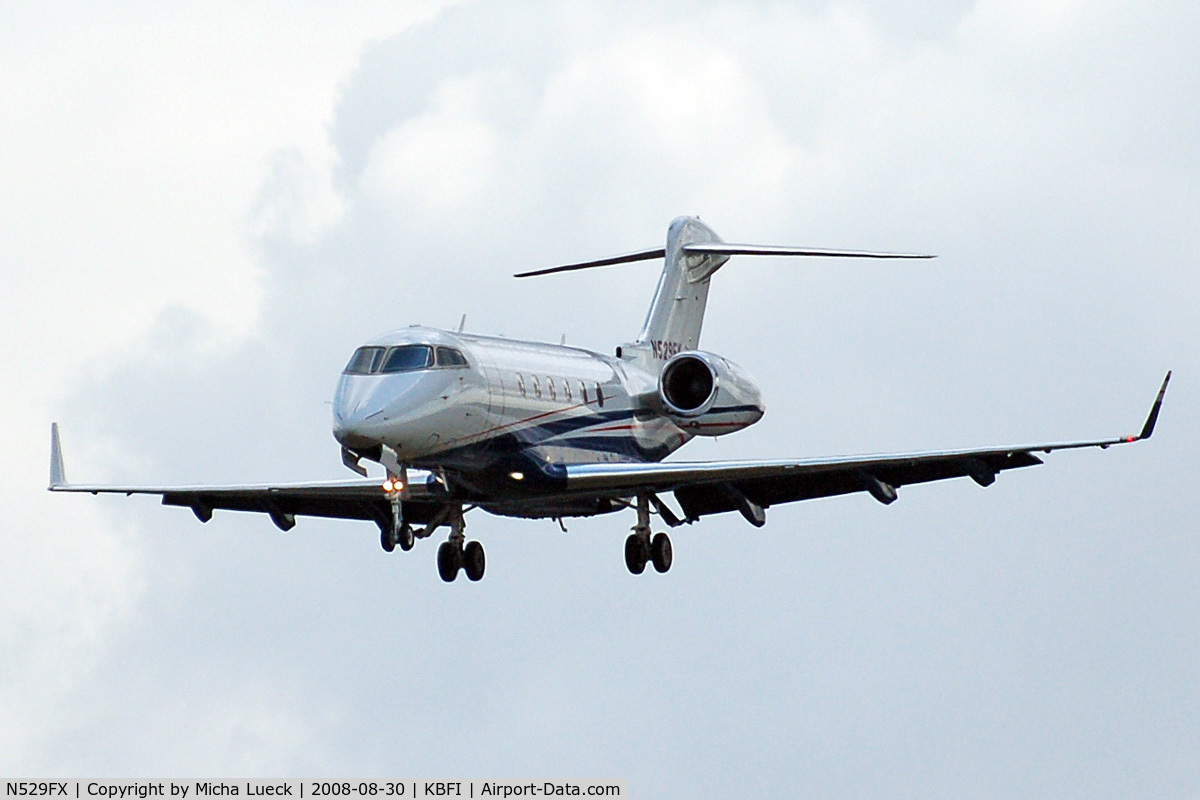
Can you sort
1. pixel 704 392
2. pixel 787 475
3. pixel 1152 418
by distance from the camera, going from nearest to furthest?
pixel 1152 418, pixel 787 475, pixel 704 392

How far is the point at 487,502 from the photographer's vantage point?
37688 mm

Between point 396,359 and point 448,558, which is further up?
point 396,359

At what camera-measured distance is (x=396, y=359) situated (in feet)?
117

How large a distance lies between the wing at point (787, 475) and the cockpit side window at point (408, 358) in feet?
9.87

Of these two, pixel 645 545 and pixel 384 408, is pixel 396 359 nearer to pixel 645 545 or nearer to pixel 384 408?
pixel 384 408

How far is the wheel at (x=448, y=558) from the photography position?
38.9m

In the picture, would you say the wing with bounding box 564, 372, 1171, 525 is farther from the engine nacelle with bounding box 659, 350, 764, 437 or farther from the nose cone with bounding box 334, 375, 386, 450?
the nose cone with bounding box 334, 375, 386, 450

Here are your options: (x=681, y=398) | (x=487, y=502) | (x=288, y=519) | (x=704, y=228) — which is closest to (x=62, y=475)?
(x=288, y=519)

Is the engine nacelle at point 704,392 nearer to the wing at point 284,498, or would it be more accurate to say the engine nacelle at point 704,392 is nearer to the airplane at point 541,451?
the airplane at point 541,451

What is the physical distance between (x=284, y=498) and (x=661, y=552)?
5800mm

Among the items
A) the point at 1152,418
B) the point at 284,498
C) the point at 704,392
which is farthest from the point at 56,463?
the point at 1152,418

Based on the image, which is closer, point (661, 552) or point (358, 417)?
point (358, 417)

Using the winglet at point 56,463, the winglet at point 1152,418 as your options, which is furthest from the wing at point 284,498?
the winglet at point 1152,418

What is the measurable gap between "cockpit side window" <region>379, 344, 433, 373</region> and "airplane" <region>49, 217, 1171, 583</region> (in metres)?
0.02
